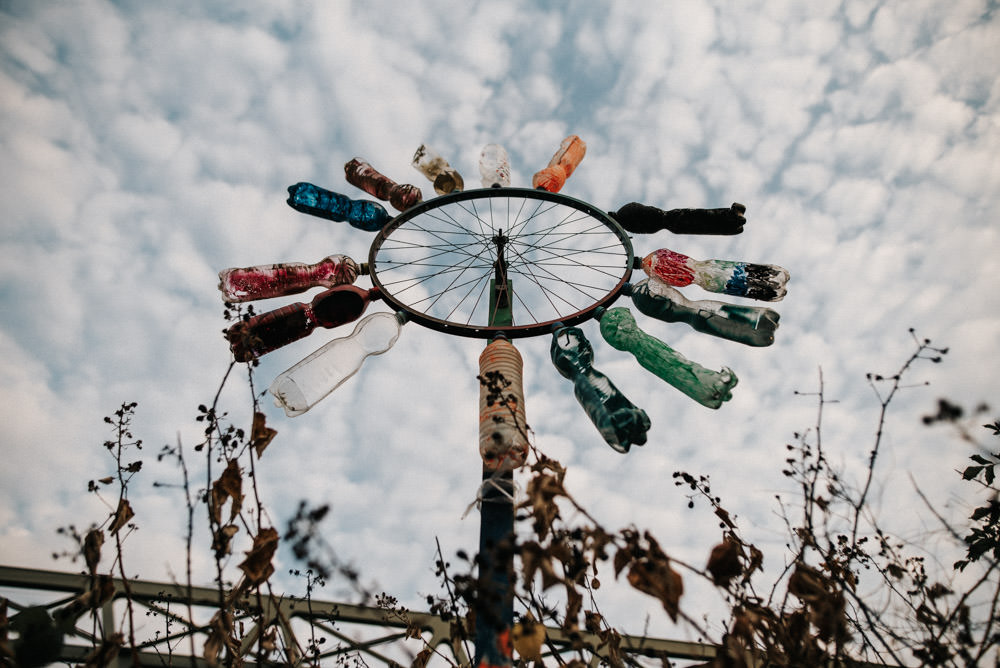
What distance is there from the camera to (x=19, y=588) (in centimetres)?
450

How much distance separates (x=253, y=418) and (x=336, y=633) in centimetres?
205

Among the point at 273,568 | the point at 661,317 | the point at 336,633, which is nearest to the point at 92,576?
the point at 273,568

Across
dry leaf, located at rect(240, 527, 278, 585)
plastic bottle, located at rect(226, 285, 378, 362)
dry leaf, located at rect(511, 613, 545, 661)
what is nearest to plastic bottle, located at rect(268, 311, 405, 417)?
plastic bottle, located at rect(226, 285, 378, 362)

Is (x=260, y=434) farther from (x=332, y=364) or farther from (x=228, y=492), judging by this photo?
(x=332, y=364)

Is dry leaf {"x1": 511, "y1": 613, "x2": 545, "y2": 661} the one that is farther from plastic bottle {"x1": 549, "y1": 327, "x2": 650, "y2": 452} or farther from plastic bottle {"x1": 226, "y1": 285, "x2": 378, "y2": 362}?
plastic bottle {"x1": 226, "y1": 285, "x2": 378, "y2": 362}

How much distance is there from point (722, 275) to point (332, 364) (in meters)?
2.44

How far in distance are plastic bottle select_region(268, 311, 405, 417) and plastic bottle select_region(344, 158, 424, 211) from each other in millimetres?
1046

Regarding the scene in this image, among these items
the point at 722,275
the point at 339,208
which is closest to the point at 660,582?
the point at 722,275

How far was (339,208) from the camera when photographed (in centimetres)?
454

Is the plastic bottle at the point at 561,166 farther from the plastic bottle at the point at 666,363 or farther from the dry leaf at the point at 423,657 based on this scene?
the dry leaf at the point at 423,657

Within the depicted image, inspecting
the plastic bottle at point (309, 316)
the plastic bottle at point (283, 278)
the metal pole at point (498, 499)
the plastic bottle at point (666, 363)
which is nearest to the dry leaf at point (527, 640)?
the metal pole at point (498, 499)

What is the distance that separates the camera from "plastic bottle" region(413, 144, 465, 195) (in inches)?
188

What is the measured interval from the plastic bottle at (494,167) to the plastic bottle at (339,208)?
0.77 m

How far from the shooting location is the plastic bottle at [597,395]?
2.99 meters
